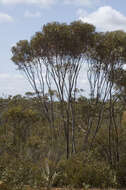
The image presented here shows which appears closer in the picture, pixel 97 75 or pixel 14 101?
pixel 97 75

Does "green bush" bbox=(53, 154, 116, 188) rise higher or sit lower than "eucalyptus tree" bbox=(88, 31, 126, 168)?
lower

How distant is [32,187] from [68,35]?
736 centimetres

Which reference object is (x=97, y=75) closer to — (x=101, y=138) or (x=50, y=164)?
(x=101, y=138)

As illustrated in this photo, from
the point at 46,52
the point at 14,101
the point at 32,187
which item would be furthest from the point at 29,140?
the point at 32,187

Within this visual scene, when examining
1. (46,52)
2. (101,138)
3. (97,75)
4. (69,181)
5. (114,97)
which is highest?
(46,52)

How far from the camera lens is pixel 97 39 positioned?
42.7 ft

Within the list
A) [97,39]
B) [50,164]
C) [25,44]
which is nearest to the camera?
[50,164]

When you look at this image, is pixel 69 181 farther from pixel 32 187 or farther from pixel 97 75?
→ pixel 97 75

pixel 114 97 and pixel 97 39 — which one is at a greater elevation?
pixel 97 39

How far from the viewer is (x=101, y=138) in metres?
13.4

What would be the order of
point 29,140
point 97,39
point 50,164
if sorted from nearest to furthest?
point 50,164 → point 97,39 → point 29,140

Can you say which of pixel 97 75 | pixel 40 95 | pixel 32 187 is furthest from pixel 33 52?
pixel 32 187

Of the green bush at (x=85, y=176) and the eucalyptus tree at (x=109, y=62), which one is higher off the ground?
the eucalyptus tree at (x=109, y=62)

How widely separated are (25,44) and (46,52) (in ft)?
4.66
